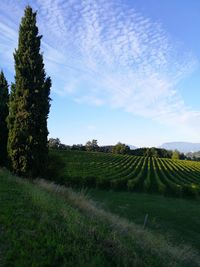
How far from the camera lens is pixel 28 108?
2556cm

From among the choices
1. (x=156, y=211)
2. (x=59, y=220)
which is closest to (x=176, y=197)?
(x=156, y=211)

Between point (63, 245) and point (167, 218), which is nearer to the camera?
point (63, 245)

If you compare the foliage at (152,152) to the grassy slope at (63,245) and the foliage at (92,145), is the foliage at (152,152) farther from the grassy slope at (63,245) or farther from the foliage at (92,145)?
the grassy slope at (63,245)

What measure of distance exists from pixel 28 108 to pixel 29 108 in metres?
0.10

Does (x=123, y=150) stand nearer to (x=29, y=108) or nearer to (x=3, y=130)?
(x=3, y=130)

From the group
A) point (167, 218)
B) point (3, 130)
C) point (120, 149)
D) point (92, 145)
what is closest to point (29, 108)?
point (3, 130)

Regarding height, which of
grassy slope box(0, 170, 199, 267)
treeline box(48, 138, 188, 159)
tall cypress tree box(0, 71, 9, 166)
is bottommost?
grassy slope box(0, 170, 199, 267)

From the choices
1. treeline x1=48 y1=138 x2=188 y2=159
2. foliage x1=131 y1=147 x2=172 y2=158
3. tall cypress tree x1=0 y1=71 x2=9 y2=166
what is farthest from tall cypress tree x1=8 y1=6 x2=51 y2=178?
foliage x1=131 y1=147 x2=172 y2=158

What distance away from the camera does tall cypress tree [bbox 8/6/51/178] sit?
25266mm

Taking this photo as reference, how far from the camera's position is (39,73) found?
2622 cm

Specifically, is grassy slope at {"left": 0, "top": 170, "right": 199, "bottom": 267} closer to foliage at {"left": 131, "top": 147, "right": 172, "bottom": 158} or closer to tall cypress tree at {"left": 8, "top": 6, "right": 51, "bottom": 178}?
tall cypress tree at {"left": 8, "top": 6, "right": 51, "bottom": 178}

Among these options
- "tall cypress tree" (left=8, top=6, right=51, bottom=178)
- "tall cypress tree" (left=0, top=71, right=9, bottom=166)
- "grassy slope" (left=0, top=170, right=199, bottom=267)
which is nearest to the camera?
"grassy slope" (left=0, top=170, right=199, bottom=267)

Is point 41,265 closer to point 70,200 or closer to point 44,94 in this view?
point 70,200

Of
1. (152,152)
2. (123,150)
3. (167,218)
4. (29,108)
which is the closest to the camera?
(29,108)
